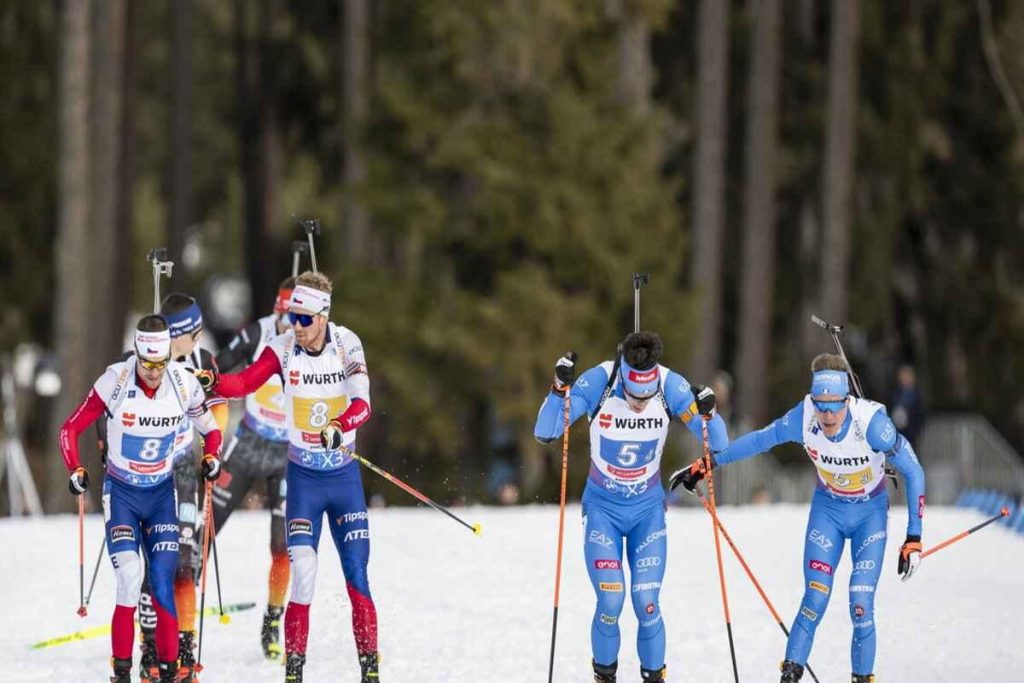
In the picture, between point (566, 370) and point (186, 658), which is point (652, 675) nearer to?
point (566, 370)

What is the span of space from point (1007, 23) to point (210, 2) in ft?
72.5

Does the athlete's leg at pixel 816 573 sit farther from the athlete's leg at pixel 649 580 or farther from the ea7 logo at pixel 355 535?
the ea7 logo at pixel 355 535

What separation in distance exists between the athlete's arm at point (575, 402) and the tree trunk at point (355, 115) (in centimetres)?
1955

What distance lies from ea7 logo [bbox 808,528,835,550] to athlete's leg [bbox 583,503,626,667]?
1.13m

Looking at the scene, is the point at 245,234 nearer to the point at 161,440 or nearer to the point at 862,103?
the point at 862,103

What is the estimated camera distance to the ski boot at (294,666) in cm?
1145

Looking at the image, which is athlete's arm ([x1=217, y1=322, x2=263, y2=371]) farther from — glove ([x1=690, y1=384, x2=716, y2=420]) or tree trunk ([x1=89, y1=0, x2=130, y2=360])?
tree trunk ([x1=89, y1=0, x2=130, y2=360])

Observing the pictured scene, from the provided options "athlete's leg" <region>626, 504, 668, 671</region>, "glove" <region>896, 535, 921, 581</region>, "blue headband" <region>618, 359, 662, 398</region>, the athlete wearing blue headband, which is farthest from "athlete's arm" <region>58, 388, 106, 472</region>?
"glove" <region>896, 535, 921, 581</region>

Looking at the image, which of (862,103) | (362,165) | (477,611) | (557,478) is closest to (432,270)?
(362,165)

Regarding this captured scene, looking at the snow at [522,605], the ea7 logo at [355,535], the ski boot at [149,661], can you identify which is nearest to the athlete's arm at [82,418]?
the ski boot at [149,661]

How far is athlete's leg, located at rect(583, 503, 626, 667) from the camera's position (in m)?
11.4

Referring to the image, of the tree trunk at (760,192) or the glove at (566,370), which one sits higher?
the tree trunk at (760,192)

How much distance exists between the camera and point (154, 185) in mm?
50562

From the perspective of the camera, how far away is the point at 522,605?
15.5m
